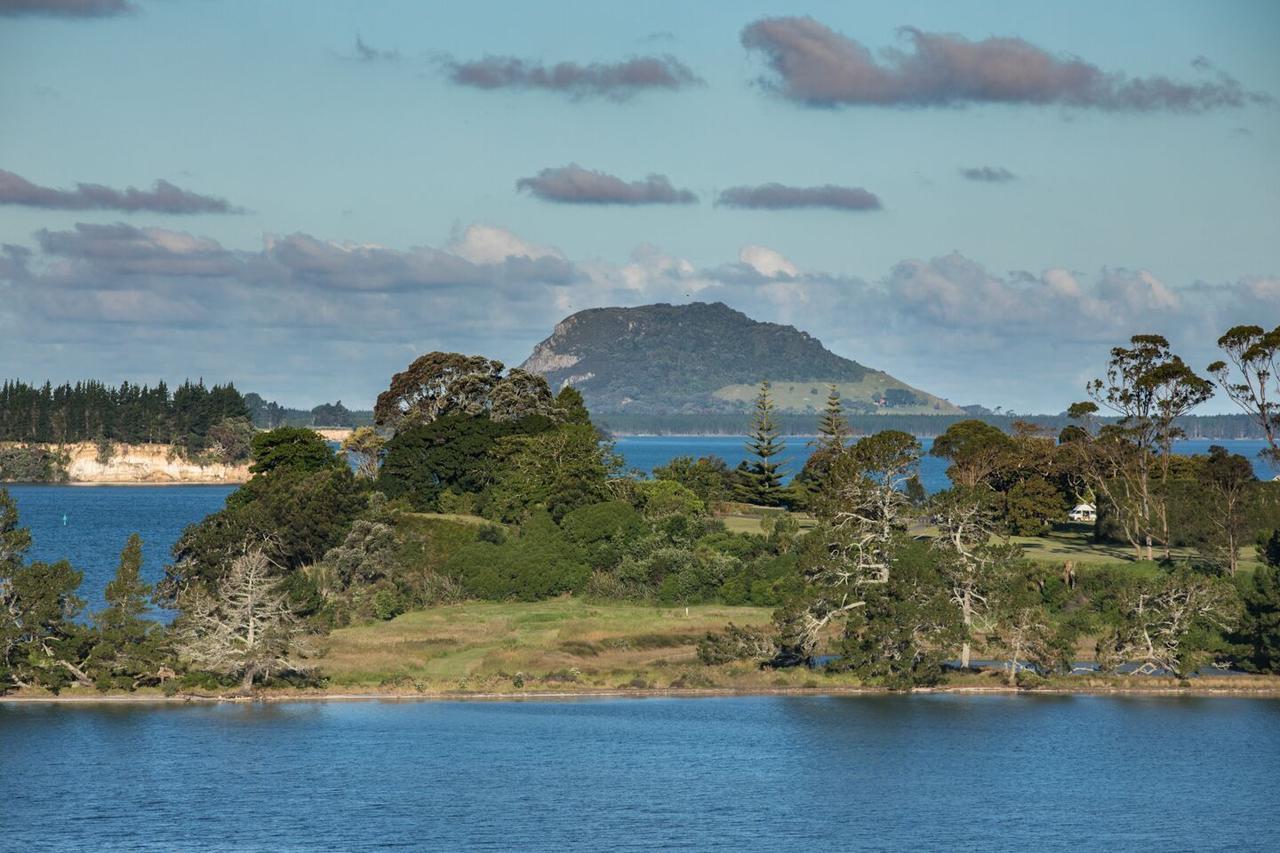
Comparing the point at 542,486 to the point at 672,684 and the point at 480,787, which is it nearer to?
the point at 672,684

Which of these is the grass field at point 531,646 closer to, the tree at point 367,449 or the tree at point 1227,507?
the tree at point 1227,507

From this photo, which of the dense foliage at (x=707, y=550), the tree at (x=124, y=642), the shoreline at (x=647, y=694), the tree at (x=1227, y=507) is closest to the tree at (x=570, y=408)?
the dense foliage at (x=707, y=550)

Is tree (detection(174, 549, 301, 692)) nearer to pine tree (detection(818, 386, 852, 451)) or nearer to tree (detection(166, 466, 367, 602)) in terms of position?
tree (detection(166, 466, 367, 602))

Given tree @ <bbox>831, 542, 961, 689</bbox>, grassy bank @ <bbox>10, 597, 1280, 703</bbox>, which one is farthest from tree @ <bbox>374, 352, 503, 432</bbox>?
tree @ <bbox>831, 542, 961, 689</bbox>

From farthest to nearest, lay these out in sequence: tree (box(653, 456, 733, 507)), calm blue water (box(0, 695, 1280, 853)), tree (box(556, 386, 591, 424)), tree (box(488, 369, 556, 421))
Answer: tree (box(556, 386, 591, 424))
tree (box(488, 369, 556, 421))
tree (box(653, 456, 733, 507))
calm blue water (box(0, 695, 1280, 853))

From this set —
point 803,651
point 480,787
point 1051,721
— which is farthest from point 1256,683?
point 480,787

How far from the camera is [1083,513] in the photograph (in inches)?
5940

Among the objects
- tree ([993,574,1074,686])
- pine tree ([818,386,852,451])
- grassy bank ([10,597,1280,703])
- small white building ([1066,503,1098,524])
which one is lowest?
grassy bank ([10,597,1280,703])

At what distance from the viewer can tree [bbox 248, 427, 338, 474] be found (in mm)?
145250

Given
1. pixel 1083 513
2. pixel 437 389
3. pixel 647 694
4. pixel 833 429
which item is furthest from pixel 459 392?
pixel 647 694

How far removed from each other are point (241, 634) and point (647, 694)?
21042 mm

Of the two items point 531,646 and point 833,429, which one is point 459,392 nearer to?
point 833,429

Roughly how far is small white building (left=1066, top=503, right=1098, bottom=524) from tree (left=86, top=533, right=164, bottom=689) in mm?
86893

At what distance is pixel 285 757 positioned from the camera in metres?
73.9
